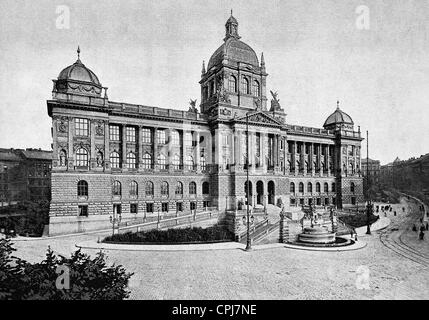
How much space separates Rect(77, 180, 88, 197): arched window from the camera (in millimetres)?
39219

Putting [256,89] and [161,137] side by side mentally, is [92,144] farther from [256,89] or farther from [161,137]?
[256,89]

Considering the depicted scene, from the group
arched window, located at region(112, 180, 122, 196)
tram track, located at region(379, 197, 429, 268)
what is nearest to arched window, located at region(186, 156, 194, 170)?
arched window, located at region(112, 180, 122, 196)

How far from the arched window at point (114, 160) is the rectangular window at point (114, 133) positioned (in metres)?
2.09

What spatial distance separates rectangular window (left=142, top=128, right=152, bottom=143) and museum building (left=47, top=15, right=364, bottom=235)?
0.50 ft

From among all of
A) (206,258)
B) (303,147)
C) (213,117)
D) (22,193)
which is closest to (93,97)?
(213,117)

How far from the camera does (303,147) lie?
62344 millimetres

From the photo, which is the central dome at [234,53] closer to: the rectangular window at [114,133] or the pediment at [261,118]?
the pediment at [261,118]

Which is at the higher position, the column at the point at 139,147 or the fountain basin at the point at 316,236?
the column at the point at 139,147

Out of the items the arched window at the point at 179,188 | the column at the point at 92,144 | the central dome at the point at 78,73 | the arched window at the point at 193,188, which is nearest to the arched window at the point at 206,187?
the arched window at the point at 193,188

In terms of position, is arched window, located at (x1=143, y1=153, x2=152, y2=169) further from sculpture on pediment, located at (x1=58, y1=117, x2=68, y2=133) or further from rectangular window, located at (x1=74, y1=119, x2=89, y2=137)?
sculpture on pediment, located at (x1=58, y1=117, x2=68, y2=133)

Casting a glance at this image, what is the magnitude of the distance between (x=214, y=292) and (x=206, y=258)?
8.09 m

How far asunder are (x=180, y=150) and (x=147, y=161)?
5.63 m

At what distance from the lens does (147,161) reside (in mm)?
46438

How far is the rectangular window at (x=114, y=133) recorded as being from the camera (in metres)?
44.1
